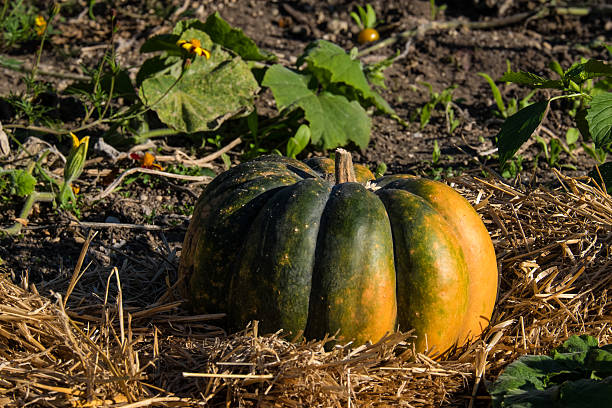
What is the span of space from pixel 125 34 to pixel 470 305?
15.4 feet

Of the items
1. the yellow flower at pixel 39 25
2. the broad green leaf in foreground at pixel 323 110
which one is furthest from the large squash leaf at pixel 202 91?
the yellow flower at pixel 39 25

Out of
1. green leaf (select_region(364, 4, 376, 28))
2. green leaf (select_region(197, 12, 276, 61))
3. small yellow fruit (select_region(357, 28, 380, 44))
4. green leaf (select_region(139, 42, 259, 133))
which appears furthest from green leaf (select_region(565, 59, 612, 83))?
green leaf (select_region(364, 4, 376, 28))

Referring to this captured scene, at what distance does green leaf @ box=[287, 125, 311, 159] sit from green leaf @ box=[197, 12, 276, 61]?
2.78ft

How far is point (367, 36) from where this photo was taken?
6.23m

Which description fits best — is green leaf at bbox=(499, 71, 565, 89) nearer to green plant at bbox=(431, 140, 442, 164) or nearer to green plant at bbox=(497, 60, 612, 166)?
green plant at bbox=(497, 60, 612, 166)

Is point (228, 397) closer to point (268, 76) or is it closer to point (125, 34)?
point (268, 76)

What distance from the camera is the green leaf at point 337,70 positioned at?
4719 millimetres

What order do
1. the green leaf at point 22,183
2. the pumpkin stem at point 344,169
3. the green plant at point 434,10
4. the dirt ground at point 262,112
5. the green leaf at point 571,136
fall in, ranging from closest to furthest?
the pumpkin stem at point 344,169 → the dirt ground at point 262,112 → the green leaf at point 22,183 → the green leaf at point 571,136 → the green plant at point 434,10

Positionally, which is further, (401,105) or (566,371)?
(401,105)

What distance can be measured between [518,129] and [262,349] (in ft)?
5.29

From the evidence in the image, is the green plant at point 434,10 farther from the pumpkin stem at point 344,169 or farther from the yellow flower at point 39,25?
the pumpkin stem at point 344,169

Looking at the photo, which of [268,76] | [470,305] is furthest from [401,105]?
[470,305]

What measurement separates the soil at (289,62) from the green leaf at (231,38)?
47cm

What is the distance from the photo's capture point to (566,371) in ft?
7.91
